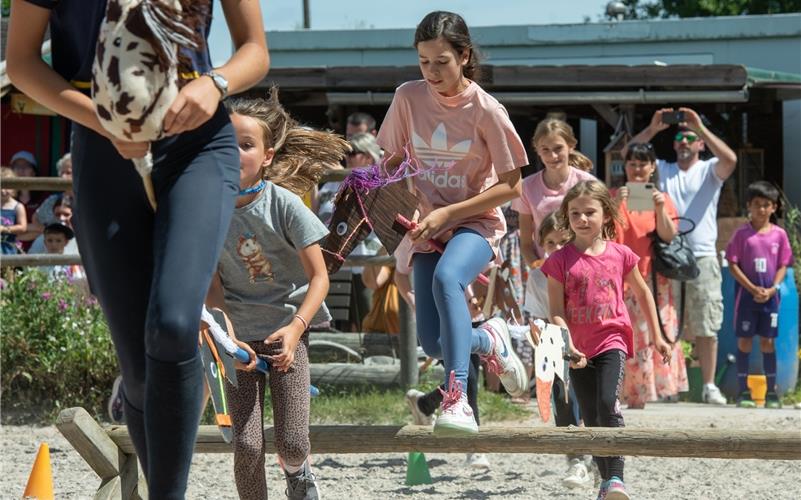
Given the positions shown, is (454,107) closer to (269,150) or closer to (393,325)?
(269,150)

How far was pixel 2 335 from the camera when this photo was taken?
29.1 ft

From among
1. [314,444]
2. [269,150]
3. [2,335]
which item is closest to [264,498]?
[314,444]

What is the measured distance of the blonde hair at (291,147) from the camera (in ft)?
17.0

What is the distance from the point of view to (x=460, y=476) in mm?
7262

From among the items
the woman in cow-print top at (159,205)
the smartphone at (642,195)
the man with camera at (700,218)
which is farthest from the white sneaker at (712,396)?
the woman in cow-print top at (159,205)

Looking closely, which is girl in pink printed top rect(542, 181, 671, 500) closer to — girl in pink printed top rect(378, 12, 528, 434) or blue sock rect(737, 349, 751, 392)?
girl in pink printed top rect(378, 12, 528, 434)

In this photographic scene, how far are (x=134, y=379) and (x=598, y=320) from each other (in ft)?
10.5

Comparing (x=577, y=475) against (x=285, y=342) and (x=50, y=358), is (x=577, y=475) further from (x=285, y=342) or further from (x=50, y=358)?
(x=50, y=358)

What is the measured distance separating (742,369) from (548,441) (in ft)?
18.4

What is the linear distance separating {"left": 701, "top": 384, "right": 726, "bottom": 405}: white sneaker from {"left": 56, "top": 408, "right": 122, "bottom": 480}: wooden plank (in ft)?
18.5

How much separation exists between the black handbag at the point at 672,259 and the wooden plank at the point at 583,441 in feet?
12.0

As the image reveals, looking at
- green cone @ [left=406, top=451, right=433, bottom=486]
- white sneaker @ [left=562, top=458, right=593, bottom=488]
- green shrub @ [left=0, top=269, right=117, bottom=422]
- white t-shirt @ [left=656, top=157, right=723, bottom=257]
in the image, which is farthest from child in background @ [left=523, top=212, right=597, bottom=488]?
green shrub @ [left=0, top=269, right=117, bottom=422]

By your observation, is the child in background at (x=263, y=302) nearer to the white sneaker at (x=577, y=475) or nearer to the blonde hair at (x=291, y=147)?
the blonde hair at (x=291, y=147)

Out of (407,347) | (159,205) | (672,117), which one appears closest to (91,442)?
(159,205)
